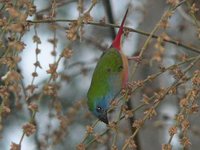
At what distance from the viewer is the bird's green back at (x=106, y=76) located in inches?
121

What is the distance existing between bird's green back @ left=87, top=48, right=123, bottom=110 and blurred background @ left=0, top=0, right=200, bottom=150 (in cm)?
9

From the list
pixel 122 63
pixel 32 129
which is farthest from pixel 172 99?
pixel 32 129

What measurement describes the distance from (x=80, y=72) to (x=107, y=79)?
0.39 meters

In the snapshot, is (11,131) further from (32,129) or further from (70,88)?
(32,129)

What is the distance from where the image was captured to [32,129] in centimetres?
188

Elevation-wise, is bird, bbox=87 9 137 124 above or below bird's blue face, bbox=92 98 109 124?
above

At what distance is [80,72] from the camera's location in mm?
3416

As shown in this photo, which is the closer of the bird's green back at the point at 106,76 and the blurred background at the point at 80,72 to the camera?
the blurred background at the point at 80,72

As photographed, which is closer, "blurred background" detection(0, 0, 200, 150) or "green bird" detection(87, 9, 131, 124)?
"blurred background" detection(0, 0, 200, 150)

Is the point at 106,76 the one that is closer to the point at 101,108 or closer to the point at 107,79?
the point at 107,79

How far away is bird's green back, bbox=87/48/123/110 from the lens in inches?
121

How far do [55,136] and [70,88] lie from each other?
6.75 feet

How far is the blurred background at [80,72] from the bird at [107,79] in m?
0.07

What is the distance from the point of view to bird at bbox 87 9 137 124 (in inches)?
121
